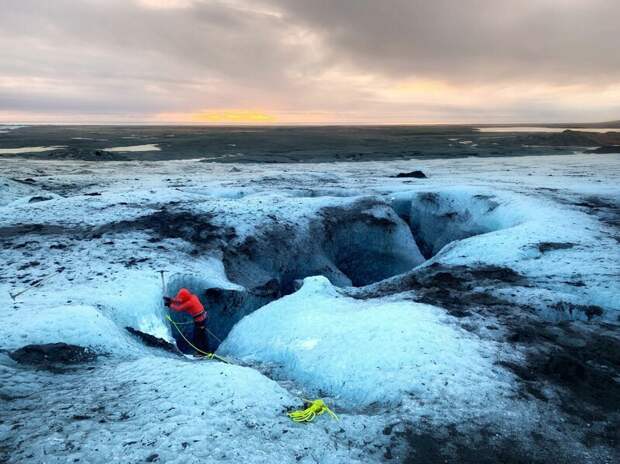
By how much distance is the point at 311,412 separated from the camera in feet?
17.4

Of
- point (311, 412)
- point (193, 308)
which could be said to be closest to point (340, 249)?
point (193, 308)

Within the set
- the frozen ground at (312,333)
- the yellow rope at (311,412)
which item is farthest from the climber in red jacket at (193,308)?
the yellow rope at (311,412)

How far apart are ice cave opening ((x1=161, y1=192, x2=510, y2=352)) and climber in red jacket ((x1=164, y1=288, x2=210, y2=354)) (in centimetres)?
57

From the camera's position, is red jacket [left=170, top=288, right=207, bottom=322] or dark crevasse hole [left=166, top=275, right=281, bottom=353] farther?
dark crevasse hole [left=166, top=275, right=281, bottom=353]

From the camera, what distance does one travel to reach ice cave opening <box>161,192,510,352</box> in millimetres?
10766

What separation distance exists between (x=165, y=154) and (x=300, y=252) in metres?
36.4

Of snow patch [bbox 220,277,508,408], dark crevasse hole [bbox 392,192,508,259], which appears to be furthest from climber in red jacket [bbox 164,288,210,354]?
dark crevasse hole [bbox 392,192,508,259]

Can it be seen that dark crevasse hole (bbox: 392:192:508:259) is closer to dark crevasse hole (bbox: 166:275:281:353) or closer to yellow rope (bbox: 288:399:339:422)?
dark crevasse hole (bbox: 166:275:281:353)

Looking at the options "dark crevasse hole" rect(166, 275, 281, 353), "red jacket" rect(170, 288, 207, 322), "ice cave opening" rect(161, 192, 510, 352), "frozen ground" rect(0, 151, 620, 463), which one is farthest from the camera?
"ice cave opening" rect(161, 192, 510, 352)

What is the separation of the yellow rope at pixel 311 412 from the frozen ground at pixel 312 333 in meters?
0.11

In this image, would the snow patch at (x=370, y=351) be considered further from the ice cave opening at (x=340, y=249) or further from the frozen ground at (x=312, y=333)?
the ice cave opening at (x=340, y=249)

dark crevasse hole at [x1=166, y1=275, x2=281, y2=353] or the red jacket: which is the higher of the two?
the red jacket

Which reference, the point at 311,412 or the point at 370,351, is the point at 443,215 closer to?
the point at 370,351

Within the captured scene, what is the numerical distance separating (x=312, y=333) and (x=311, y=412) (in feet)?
7.88
